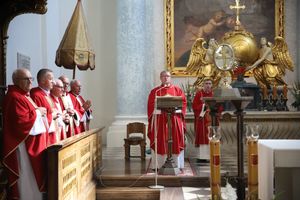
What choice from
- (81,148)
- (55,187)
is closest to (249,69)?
(81,148)

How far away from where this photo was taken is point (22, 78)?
5277 mm

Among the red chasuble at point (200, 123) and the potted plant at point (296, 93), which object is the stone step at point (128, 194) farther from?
the potted plant at point (296, 93)

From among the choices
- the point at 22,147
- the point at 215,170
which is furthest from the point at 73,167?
the point at 215,170

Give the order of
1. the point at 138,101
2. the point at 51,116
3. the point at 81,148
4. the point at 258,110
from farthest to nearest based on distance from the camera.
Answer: the point at 138,101 < the point at 258,110 < the point at 81,148 < the point at 51,116

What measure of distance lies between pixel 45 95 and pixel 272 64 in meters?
6.76

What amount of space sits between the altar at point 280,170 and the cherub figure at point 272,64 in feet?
24.4

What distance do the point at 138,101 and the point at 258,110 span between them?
116 inches

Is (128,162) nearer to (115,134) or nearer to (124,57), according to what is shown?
(115,134)

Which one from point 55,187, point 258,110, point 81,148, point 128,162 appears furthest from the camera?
point 258,110

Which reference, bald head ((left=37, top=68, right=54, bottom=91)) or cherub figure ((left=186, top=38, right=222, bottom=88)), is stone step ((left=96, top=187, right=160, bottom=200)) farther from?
cherub figure ((left=186, top=38, right=222, bottom=88))

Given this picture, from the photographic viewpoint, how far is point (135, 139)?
9.26m

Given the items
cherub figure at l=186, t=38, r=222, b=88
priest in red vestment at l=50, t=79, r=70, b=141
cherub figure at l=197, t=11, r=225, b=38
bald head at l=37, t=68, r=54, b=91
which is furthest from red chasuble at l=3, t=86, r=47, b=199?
cherub figure at l=197, t=11, r=225, b=38

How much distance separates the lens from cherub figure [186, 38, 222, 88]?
10984 millimetres

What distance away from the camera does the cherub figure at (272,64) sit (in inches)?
429
